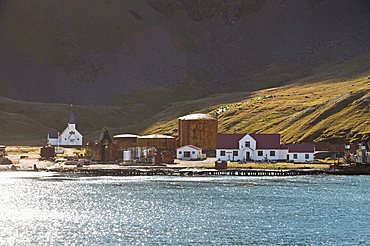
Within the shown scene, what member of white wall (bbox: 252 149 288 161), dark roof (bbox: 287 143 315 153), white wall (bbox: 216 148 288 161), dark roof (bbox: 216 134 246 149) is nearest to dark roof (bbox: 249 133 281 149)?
white wall (bbox: 252 149 288 161)

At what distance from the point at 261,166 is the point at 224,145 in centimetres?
1655

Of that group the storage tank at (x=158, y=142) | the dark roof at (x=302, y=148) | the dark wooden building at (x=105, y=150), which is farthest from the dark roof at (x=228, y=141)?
the storage tank at (x=158, y=142)

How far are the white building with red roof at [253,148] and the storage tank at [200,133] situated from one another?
22.1 m

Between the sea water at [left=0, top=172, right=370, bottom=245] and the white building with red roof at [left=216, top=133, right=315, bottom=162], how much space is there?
2511 cm

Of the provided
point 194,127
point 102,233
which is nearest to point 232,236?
point 102,233

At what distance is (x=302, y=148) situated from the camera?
157000mm

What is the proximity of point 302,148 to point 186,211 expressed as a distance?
217ft

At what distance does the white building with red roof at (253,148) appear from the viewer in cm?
16125

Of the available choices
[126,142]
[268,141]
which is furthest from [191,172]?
[126,142]

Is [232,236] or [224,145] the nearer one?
[232,236]

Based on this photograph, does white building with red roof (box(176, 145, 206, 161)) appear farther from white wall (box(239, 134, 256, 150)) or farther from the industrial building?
white wall (box(239, 134, 256, 150))

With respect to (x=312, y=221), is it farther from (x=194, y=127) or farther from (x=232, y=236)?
(x=194, y=127)

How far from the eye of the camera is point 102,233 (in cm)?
7844

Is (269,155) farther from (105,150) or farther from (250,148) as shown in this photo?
(105,150)
